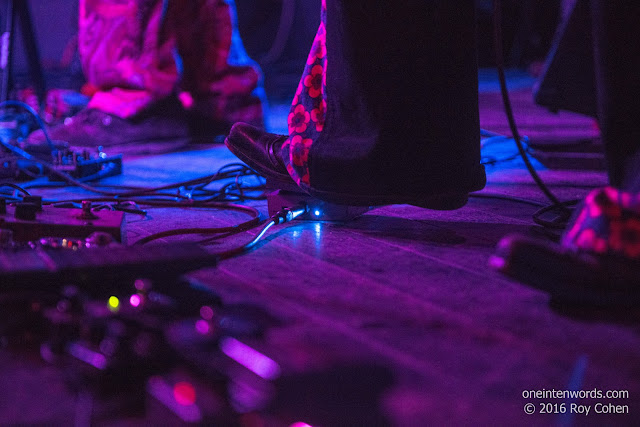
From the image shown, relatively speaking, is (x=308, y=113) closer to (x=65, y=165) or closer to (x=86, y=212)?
(x=86, y=212)

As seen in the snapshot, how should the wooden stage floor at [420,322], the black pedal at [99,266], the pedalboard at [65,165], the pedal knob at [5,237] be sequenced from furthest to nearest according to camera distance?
the pedalboard at [65,165] < the pedal knob at [5,237] < the black pedal at [99,266] < the wooden stage floor at [420,322]

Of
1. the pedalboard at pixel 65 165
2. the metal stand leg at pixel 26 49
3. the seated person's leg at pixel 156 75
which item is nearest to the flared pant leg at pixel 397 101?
the pedalboard at pixel 65 165

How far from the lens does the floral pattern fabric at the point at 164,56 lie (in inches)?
116

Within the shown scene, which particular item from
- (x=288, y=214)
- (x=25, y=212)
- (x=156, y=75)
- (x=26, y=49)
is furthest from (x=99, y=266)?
(x=26, y=49)

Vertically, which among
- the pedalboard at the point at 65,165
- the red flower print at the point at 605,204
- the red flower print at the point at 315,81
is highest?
the red flower print at the point at 315,81

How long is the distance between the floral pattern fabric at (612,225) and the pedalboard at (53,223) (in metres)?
0.76

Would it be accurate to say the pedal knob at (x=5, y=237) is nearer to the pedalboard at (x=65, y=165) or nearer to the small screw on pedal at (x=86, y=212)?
the small screw on pedal at (x=86, y=212)

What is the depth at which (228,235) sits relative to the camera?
1.39 metres

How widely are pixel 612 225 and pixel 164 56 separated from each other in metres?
2.41

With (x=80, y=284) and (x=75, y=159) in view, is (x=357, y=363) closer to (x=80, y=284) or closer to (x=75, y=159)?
(x=80, y=284)

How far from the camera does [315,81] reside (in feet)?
4.56

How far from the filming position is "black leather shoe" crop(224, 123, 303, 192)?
152cm

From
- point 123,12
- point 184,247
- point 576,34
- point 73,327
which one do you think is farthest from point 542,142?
point 73,327

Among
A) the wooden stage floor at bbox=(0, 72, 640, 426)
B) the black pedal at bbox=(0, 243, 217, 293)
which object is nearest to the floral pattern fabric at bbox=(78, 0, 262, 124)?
the wooden stage floor at bbox=(0, 72, 640, 426)
